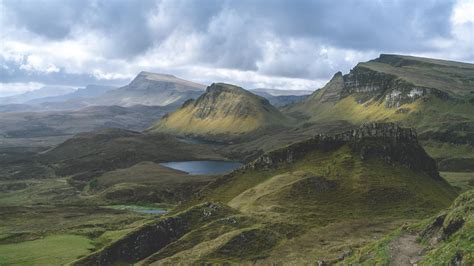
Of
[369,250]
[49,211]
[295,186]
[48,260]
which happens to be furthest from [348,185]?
[49,211]

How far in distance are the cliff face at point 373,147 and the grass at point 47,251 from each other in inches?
2225

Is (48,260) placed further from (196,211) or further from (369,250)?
(369,250)

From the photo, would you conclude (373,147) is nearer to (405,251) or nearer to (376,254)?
(405,251)

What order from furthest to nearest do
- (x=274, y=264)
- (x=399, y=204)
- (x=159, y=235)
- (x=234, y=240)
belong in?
(x=399, y=204) → (x=159, y=235) → (x=234, y=240) → (x=274, y=264)

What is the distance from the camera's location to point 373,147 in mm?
135375

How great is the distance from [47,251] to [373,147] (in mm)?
90179

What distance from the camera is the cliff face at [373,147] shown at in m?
135

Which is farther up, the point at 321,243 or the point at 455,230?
the point at 455,230

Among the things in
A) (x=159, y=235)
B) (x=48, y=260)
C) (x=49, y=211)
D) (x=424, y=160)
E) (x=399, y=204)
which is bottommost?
(x=49, y=211)

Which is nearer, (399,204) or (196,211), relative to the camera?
(196,211)

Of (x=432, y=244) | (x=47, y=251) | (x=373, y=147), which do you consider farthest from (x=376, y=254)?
(x=373, y=147)

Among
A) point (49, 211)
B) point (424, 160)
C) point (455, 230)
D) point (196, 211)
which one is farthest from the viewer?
point (49, 211)

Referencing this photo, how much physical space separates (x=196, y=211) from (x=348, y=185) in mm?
41664

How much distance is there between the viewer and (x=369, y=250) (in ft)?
190
